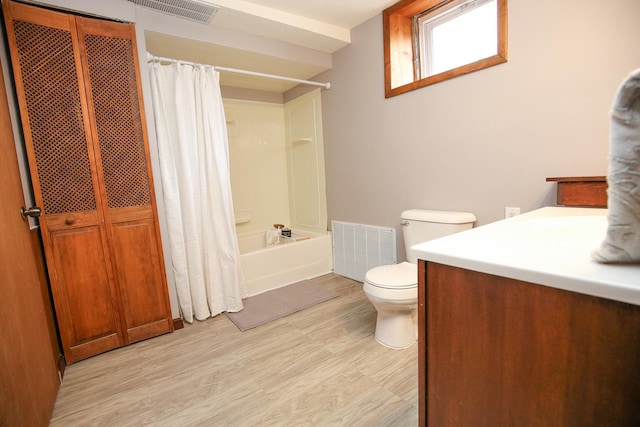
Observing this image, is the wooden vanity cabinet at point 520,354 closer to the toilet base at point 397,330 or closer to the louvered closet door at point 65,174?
the toilet base at point 397,330

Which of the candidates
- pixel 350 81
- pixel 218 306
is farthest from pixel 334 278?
pixel 350 81

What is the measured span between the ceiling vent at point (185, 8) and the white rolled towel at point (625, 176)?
7.50ft

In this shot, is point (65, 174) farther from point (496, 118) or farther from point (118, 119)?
point (496, 118)

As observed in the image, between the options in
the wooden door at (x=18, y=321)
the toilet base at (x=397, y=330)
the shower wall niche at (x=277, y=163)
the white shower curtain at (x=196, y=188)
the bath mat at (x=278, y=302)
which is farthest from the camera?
the shower wall niche at (x=277, y=163)

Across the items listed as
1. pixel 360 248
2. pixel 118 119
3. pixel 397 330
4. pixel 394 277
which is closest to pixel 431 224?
pixel 394 277

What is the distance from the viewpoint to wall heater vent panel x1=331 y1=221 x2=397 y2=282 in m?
2.59

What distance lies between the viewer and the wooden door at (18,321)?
105cm

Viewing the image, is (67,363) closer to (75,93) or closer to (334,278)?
(75,93)

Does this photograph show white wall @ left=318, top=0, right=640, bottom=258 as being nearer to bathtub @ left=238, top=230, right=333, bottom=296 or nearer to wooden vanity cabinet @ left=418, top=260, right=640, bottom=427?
bathtub @ left=238, top=230, right=333, bottom=296

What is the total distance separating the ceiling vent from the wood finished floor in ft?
7.25

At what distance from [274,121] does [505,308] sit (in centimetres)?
338

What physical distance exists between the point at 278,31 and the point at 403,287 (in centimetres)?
216

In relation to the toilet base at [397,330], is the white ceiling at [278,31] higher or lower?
higher

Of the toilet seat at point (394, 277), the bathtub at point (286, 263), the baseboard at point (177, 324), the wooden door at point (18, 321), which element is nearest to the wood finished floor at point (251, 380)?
the baseboard at point (177, 324)
